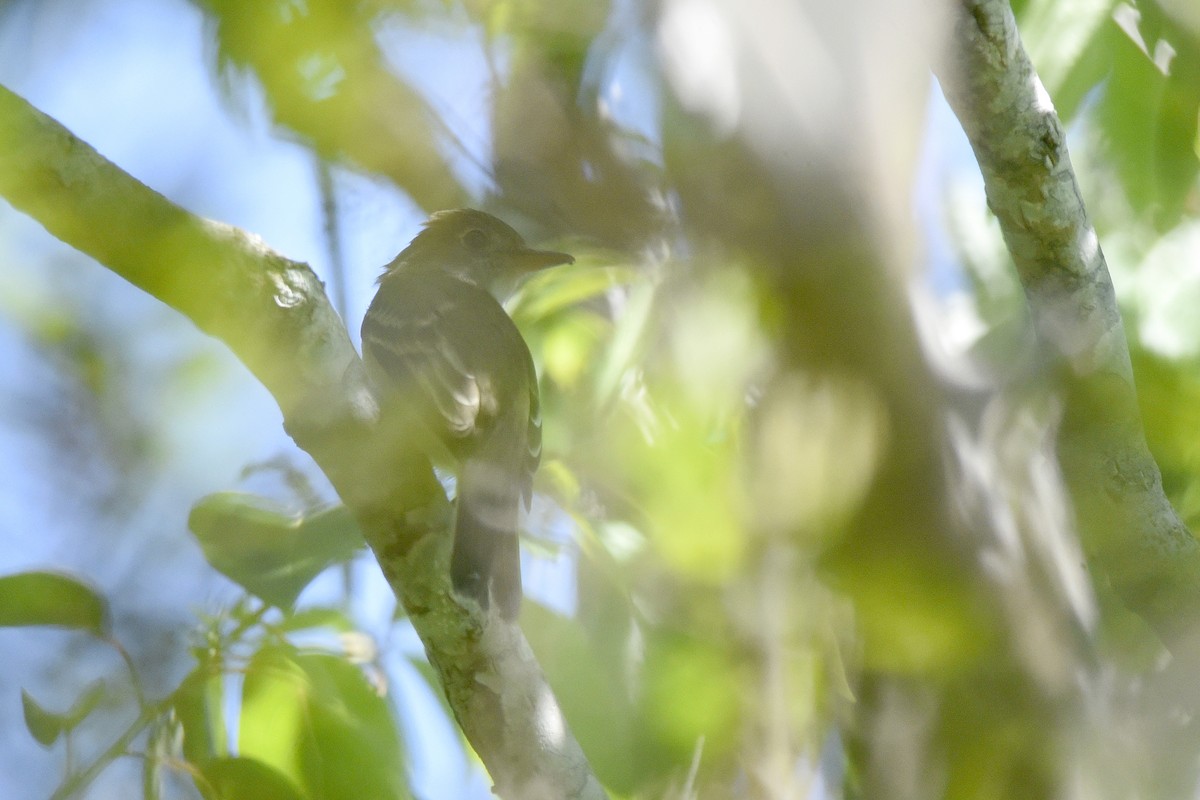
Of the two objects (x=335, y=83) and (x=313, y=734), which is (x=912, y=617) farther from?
(x=335, y=83)

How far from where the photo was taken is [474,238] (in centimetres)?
412

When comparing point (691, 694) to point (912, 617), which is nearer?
point (691, 694)

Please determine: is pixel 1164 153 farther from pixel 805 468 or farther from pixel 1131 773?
pixel 1131 773

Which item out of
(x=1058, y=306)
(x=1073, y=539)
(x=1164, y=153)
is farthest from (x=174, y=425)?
(x=1164, y=153)

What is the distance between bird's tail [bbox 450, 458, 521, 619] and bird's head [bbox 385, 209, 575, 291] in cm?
90

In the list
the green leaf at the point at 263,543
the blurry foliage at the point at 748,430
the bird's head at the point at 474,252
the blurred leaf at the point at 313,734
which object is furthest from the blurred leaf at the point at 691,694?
the bird's head at the point at 474,252

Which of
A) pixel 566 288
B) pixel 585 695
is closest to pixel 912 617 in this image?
pixel 585 695

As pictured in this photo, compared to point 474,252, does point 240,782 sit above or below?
above

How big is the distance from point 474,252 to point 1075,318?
7.12 feet

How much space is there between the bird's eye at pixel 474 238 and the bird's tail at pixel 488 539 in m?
1.29

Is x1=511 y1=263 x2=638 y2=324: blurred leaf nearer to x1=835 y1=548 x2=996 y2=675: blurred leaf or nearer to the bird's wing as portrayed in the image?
the bird's wing

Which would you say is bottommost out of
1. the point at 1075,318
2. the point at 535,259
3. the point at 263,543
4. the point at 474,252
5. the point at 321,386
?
the point at 474,252

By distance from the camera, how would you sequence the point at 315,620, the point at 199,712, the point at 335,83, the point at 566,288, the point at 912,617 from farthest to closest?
the point at 566,288, the point at 912,617, the point at 335,83, the point at 315,620, the point at 199,712

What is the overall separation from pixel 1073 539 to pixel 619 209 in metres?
1.48
